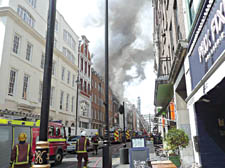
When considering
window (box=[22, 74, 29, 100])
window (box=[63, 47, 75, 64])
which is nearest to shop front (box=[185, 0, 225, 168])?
window (box=[22, 74, 29, 100])

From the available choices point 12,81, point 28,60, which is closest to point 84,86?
point 28,60

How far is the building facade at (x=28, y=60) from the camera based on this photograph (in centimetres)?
1931

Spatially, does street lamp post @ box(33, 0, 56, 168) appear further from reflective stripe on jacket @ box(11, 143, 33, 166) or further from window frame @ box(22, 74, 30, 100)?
window frame @ box(22, 74, 30, 100)

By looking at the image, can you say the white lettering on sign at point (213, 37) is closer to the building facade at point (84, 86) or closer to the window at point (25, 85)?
the window at point (25, 85)

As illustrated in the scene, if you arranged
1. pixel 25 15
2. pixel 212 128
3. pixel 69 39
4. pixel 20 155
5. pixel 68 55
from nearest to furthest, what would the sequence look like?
pixel 20 155 < pixel 212 128 < pixel 25 15 < pixel 68 55 < pixel 69 39

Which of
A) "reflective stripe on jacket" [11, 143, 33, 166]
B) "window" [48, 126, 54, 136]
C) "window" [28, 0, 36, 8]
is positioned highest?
"window" [28, 0, 36, 8]

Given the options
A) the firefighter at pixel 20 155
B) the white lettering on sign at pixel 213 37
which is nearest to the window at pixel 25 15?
the firefighter at pixel 20 155

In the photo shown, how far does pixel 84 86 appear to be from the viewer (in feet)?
134

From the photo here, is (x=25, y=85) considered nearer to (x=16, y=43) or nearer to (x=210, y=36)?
(x=16, y=43)

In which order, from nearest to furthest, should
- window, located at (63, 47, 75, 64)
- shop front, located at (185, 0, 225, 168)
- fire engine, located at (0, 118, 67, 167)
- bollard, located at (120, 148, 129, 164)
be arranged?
shop front, located at (185, 0, 225, 168)
fire engine, located at (0, 118, 67, 167)
bollard, located at (120, 148, 129, 164)
window, located at (63, 47, 75, 64)

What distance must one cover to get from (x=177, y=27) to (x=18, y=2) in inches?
688

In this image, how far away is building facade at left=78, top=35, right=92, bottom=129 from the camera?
38.2m

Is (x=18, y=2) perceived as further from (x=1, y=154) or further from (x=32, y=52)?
(x=1, y=154)

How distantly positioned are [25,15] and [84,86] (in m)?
19.9
